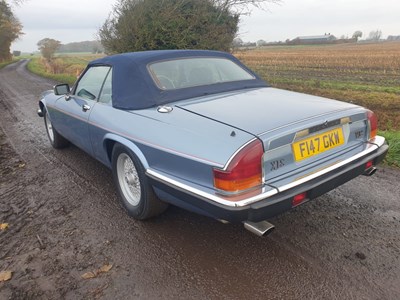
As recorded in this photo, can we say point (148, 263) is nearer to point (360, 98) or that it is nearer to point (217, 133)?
point (217, 133)

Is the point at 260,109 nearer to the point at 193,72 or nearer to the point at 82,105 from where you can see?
the point at 193,72

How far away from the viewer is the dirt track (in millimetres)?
2209

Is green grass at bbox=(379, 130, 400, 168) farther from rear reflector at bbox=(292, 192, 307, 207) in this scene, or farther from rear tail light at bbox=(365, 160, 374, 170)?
rear reflector at bbox=(292, 192, 307, 207)

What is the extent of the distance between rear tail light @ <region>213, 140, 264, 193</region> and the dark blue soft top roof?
3.65ft

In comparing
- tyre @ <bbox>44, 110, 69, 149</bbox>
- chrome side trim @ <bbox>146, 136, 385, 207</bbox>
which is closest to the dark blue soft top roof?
chrome side trim @ <bbox>146, 136, 385, 207</bbox>

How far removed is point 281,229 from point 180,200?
1.00 metres

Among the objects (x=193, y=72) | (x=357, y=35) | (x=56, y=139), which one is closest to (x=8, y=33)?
(x=56, y=139)

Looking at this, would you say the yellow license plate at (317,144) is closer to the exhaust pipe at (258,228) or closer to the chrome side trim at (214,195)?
the chrome side trim at (214,195)

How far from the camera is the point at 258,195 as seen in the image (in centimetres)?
215

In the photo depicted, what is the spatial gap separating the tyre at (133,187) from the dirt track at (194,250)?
0.45ft

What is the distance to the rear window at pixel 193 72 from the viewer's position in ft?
10.5

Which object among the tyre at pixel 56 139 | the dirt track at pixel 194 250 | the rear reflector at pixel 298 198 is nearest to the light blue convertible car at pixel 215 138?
the rear reflector at pixel 298 198

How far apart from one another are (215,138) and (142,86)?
1.16 meters

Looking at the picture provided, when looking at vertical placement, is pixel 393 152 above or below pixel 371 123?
below
